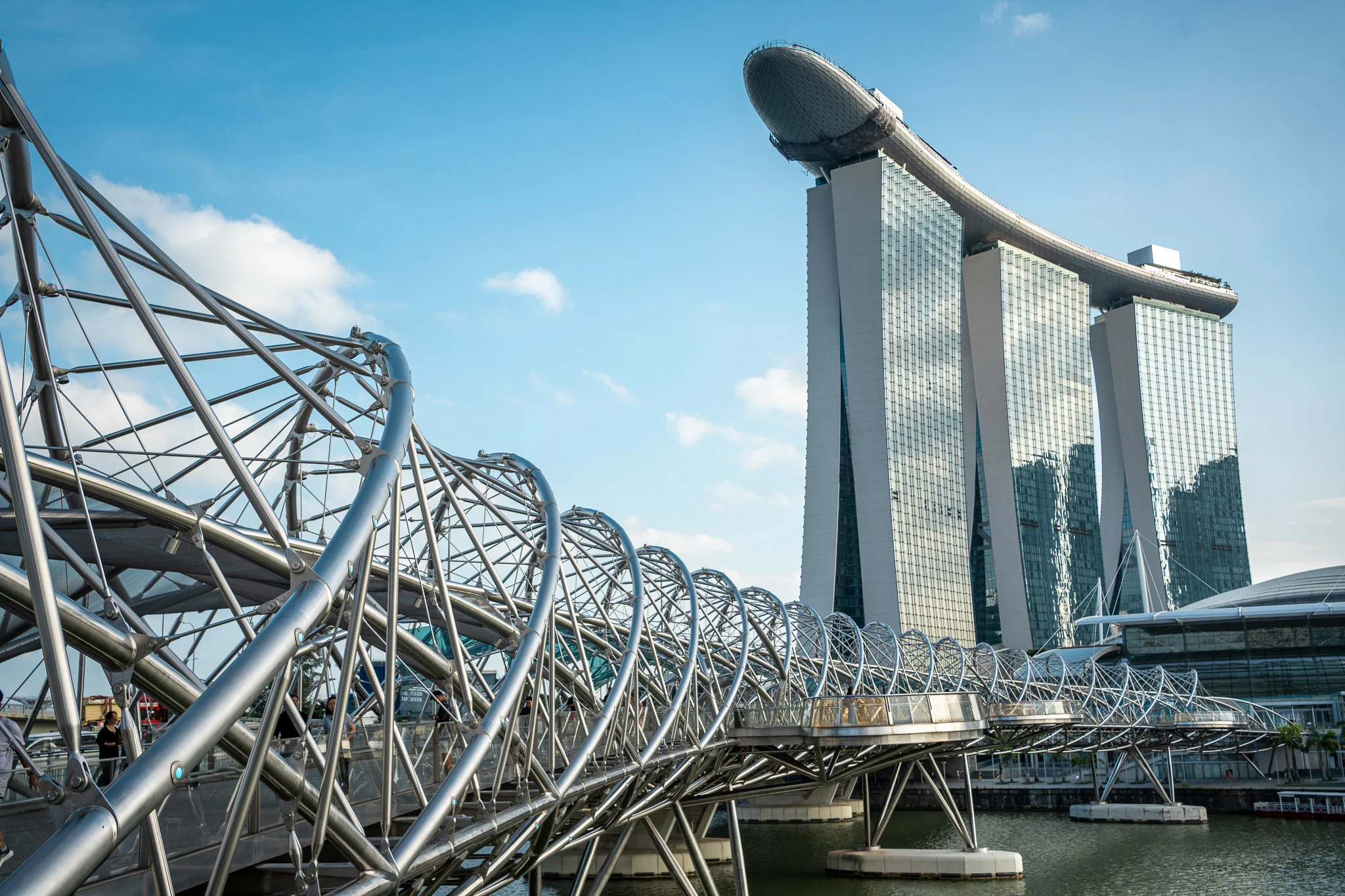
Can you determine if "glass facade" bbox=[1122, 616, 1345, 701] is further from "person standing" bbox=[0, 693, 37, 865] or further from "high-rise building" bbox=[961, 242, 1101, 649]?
"person standing" bbox=[0, 693, 37, 865]

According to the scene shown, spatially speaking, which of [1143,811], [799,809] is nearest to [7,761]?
[1143,811]

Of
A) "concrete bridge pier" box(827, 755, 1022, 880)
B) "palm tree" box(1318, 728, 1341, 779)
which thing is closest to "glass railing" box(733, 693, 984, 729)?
"concrete bridge pier" box(827, 755, 1022, 880)

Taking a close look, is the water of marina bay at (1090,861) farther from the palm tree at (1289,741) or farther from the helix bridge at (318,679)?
the palm tree at (1289,741)

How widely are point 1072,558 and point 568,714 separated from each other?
145792mm

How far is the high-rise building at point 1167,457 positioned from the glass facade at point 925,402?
143ft

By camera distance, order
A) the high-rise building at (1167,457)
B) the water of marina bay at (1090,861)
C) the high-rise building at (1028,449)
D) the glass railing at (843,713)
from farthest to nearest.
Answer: the high-rise building at (1167,457), the high-rise building at (1028,449), the water of marina bay at (1090,861), the glass railing at (843,713)

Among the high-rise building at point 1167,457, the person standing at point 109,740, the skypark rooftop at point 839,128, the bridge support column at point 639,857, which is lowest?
the bridge support column at point 639,857

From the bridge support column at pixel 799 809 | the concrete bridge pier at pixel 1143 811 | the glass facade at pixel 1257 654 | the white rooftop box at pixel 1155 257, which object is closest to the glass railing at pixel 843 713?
the concrete bridge pier at pixel 1143 811

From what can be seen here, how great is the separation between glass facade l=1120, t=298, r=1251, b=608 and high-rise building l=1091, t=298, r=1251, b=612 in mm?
157

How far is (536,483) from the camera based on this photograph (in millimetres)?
27625

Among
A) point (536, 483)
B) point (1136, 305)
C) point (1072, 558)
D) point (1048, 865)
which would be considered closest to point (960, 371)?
point (1072, 558)

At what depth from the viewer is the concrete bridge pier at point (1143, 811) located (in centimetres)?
6812

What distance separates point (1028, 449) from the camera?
15462 cm

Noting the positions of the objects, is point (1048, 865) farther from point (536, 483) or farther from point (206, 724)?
point (206, 724)
